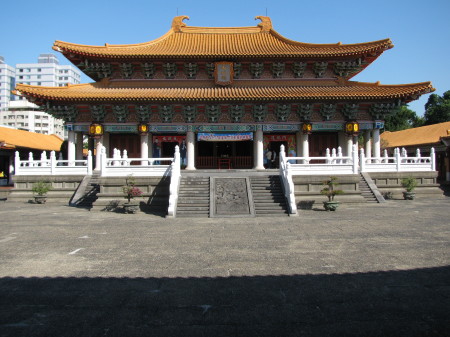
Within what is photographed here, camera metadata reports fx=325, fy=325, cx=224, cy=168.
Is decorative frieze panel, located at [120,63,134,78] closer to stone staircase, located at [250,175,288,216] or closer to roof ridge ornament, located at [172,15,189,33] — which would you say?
roof ridge ornament, located at [172,15,189,33]

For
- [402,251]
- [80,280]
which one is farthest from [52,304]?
[402,251]

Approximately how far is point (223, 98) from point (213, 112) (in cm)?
150

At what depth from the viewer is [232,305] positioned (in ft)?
14.5

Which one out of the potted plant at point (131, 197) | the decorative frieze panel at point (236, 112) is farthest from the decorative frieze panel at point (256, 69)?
the potted plant at point (131, 197)

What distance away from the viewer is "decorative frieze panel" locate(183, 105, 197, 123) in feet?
63.4

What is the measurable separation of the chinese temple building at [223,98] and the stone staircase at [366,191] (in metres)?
4.16

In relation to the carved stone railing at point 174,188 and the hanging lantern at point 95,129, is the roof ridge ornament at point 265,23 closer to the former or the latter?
the hanging lantern at point 95,129

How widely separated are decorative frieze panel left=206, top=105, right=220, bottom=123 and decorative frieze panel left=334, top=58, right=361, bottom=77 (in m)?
8.13

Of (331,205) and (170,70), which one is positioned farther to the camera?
(170,70)

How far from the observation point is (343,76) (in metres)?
21.1

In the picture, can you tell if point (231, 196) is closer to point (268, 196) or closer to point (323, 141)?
point (268, 196)

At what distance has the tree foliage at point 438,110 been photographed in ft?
156

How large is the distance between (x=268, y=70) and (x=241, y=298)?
18567 mm

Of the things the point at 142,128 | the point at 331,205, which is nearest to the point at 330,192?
the point at 331,205
